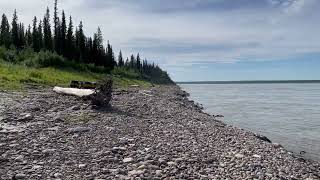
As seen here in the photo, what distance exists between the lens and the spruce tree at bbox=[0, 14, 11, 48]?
99.8 metres

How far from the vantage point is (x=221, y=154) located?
45.6ft

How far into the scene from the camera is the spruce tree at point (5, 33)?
99.8 meters

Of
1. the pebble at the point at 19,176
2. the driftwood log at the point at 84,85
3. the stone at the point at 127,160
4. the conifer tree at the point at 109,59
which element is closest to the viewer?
the pebble at the point at 19,176

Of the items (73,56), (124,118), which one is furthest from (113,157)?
(73,56)

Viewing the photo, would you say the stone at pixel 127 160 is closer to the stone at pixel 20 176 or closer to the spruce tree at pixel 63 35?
the stone at pixel 20 176

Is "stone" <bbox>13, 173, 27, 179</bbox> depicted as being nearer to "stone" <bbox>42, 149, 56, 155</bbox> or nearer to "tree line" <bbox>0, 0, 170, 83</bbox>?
"stone" <bbox>42, 149, 56, 155</bbox>

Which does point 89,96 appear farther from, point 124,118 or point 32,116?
point 32,116

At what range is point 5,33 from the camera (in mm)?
109188

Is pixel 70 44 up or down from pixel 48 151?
up

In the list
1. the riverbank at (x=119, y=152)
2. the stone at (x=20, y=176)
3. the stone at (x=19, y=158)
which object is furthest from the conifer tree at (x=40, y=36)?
the stone at (x=20, y=176)

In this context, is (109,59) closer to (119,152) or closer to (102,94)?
(102,94)

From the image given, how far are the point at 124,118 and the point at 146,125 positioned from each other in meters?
1.56

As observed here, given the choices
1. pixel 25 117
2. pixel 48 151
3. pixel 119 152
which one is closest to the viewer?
pixel 48 151


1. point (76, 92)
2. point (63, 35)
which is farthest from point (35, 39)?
point (76, 92)
